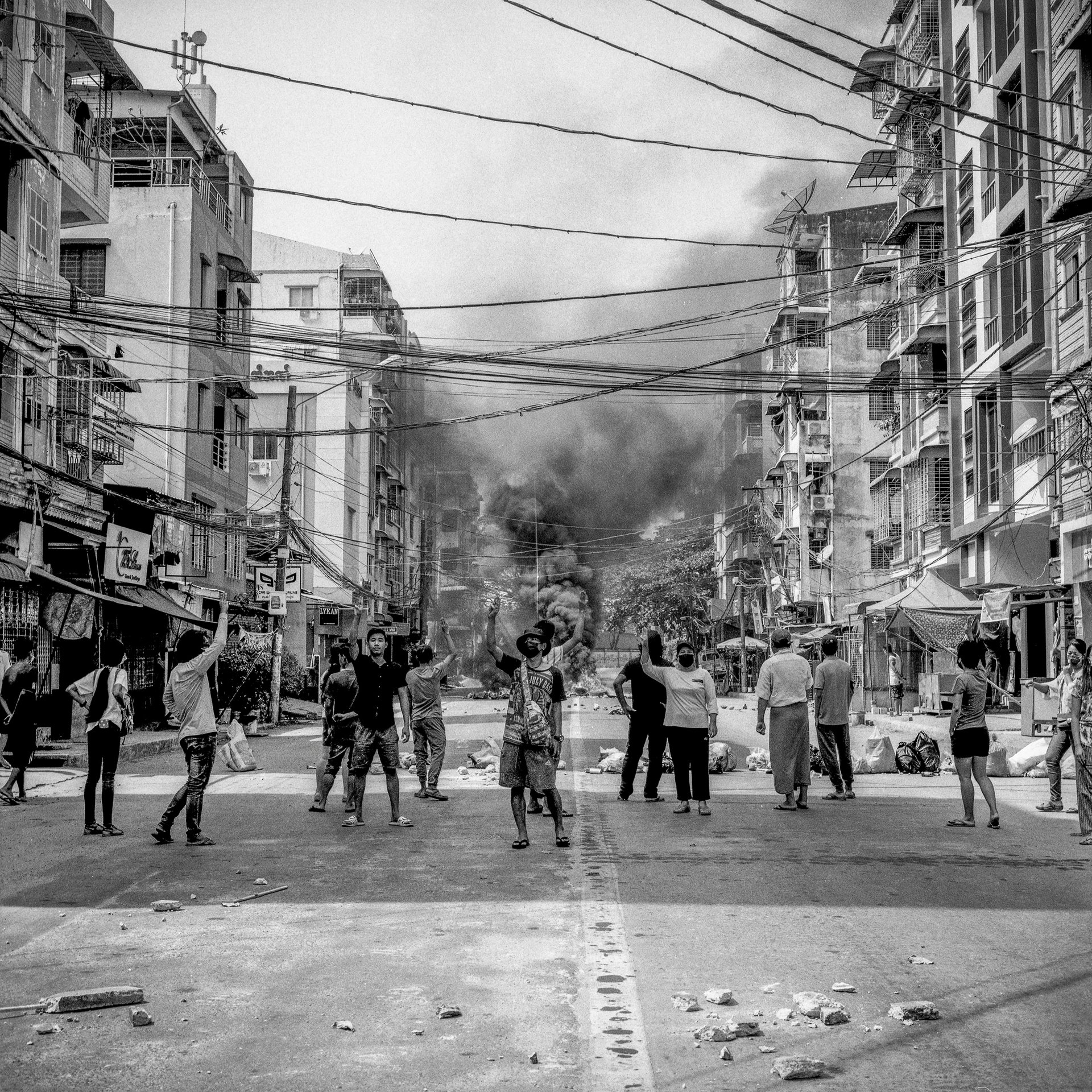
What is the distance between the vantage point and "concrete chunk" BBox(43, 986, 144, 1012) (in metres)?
5.06

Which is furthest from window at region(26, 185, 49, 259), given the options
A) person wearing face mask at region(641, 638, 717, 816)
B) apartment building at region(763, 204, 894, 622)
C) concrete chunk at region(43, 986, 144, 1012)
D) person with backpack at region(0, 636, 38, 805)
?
apartment building at region(763, 204, 894, 622)

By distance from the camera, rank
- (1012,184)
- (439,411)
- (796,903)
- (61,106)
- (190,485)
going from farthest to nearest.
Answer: (439,411)
(190,485)
(1012,184)
(61,106)
(796,903)

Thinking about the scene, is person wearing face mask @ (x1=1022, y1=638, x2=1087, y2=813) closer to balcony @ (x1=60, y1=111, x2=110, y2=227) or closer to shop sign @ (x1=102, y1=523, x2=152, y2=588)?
shop sign @ (x1=102, y1=523, x2=152, y2=588)

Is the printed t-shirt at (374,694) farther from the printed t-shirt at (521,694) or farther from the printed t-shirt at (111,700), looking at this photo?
the printed t-shirt at (111,700)

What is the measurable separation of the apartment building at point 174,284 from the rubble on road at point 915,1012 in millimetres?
28481

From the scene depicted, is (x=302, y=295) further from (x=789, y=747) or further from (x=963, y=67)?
(x=789, y=747)

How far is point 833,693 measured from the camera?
1308 centimetres

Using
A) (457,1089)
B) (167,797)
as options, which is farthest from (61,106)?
(457,1089)

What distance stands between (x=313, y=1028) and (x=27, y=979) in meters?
1.58

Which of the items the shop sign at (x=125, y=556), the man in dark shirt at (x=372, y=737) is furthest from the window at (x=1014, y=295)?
the man in dark shirt at (x=372, y=737)

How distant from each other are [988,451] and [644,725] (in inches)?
819

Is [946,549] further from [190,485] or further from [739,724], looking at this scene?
[190,485]

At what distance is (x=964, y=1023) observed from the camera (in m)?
4.89

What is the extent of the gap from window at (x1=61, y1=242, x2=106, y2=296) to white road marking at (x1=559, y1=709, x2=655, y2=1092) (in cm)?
3067
